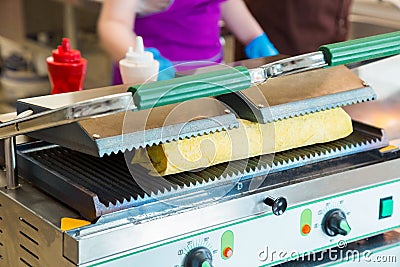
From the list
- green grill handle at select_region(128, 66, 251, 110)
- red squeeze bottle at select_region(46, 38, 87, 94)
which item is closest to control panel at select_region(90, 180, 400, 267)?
green grill handle at select_region(128, 66, 251, 110)

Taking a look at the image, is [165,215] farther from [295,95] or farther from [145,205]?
[295,95]

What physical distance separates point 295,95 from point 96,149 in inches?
A: 12.6

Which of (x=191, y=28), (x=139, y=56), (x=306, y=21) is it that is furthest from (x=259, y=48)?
(x=306, y=21)

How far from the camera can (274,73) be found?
2.86ft

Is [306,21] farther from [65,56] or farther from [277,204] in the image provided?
[277,204]

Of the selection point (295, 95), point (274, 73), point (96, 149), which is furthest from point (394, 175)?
point (96, 149)

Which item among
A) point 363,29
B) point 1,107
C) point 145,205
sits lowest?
point 1,107

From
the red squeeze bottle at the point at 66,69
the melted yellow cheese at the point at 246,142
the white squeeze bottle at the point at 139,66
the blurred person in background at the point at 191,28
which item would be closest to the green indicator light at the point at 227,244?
the melted yellow cheese at the point at 246,142

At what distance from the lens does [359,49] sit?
94cm

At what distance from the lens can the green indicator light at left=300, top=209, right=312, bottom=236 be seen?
978 mm

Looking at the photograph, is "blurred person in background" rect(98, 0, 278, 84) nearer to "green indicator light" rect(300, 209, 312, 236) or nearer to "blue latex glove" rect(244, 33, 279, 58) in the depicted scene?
"blue latex glove" rect(244, 33, 279, 58)

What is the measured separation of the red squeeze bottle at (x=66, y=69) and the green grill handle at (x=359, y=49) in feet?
1.57

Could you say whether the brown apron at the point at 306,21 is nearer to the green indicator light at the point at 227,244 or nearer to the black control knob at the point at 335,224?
the black control knob at the point at 335,224

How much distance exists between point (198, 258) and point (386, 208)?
0.33 metres
